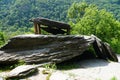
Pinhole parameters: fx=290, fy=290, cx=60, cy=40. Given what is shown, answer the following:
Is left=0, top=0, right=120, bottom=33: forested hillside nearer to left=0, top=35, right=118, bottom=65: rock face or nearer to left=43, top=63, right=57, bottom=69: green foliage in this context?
left=0, top=35, right=118, bottom=65: rock face

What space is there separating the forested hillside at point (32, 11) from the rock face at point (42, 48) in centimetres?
10132

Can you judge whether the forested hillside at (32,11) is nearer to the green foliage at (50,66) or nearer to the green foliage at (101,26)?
the green foliage at (101,26)

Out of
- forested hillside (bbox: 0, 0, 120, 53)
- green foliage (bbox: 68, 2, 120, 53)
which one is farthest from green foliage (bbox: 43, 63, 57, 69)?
green foliage (bbox: 68, 2, 120, 53)

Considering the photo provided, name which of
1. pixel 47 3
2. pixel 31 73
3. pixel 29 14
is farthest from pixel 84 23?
pixel 47 3

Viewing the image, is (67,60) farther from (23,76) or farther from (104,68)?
(23,76)

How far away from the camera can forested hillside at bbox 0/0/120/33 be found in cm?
12781

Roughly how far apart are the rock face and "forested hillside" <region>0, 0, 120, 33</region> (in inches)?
3989

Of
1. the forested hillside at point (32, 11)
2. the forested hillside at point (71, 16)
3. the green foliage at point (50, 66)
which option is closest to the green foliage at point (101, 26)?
the forested hillside at point (71, 16)

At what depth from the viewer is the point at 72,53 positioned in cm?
1461

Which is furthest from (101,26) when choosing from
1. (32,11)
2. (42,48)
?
(32,11)

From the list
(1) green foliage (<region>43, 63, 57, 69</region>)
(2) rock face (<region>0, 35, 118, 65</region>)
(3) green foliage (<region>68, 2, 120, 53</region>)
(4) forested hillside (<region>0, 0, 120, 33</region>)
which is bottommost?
(4) forested hillside (<region>0, 0, 120, 33</region>)

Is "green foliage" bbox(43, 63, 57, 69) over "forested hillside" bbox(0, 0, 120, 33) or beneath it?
over

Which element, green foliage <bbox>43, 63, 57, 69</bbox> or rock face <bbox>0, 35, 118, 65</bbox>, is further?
rock face <bbox>0, 35, 118, 65</bbox>

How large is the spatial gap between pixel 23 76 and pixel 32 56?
2290mm
